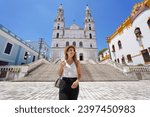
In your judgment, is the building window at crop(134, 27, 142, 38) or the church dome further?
the church dome

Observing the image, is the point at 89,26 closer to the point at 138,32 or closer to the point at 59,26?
the point at 59,26

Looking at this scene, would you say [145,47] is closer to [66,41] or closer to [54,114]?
[54,114]

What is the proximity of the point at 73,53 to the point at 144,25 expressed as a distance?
16.1m

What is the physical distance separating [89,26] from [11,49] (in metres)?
33.3

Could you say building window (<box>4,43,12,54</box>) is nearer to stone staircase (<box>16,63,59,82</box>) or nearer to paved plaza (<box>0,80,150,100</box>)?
stone staircase (<box>16,63,59,82</box>)

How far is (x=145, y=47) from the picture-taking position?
13078 mm

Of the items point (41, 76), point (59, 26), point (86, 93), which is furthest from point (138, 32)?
point (59, 26)

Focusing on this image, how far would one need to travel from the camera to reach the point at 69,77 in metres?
1.71

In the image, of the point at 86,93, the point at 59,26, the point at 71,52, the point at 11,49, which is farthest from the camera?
the point at 59,26

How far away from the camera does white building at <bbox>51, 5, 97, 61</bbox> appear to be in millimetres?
34628

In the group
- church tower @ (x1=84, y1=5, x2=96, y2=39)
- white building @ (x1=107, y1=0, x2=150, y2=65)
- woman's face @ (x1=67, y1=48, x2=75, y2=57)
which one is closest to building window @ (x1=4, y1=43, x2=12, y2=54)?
woman's face @ (x1=67, y1=48, x2=75, y2=57)

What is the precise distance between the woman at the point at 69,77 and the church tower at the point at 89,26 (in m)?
38.0

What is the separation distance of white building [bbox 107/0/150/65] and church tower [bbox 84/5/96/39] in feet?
64.1

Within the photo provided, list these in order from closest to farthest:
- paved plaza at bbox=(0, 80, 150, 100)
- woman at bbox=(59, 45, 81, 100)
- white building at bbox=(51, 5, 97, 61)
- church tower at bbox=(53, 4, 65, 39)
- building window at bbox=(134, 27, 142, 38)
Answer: woman at bbox=(59, 45, 81, 100) → paved plaza at bbox=(0, 80, 150, 100) → building window at bbox=(134, 27, 142, 38) → white building at bbox=(51, 5, 97, 61) → church tower at bbox=(53, 4, 65, 39)
